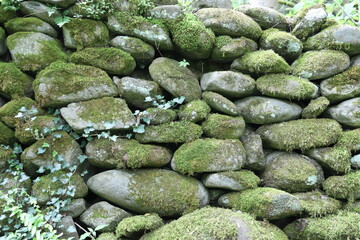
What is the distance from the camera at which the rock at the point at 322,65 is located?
336cm

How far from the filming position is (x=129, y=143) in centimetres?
292

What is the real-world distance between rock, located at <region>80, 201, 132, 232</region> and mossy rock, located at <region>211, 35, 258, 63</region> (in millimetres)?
2197

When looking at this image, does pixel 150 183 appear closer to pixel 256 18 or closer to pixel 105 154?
pixel 105 154

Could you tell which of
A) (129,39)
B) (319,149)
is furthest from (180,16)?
(319,149)

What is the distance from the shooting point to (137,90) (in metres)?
3.09

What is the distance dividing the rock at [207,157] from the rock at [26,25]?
2.19 metres

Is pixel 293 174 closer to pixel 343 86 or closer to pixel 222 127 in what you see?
pixel 222 127

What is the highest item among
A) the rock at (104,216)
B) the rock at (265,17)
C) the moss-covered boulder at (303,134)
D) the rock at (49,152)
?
the rock at (265,17)

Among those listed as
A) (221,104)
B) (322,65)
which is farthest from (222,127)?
(322,65)

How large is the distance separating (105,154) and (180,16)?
197 centimetres

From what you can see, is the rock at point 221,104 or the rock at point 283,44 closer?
the rock at point 221,104

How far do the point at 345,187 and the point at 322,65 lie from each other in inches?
58.6

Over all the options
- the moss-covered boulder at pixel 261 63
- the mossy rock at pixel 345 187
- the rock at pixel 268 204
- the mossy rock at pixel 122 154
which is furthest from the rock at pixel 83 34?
the mossy rock at pixel 345 187

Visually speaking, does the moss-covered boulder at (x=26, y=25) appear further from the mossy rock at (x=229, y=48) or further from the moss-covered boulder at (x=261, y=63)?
the moss-covered boulder at (x=261, y=63)
